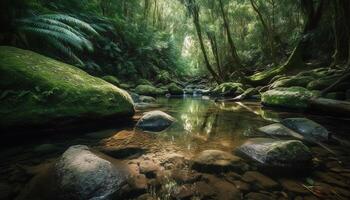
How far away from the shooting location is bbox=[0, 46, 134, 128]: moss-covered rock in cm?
344

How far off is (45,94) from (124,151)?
1.75 m

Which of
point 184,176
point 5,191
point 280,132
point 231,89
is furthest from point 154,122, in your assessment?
point 231,89

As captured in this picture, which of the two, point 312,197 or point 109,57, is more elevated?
point 109,57

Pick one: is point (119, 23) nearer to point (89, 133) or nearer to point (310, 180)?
point (89, 133)

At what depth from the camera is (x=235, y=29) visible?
2398 cm

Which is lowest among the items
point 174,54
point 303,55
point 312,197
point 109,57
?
point 312,197

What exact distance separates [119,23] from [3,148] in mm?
13643

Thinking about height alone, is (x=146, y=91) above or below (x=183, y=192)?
above

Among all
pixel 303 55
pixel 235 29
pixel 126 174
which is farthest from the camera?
pixel 235 29

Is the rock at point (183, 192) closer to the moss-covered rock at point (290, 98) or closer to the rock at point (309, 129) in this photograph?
the rock at point (309, 129)

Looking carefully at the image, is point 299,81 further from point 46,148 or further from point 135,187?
point 46,148

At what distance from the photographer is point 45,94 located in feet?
12.2

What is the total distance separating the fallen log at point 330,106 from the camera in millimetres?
5137

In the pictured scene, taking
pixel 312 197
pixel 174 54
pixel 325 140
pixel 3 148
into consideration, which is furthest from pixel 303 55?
pixel 174 54
